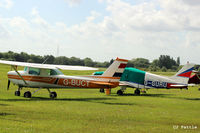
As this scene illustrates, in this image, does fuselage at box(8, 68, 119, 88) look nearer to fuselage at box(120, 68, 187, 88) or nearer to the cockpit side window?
the cockpit side window

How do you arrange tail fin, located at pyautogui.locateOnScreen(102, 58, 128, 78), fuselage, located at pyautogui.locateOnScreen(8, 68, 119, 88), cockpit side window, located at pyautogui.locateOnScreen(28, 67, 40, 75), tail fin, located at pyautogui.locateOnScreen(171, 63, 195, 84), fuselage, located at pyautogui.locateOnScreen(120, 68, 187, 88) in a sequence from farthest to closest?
fuselage, located at pyautogui.locateOnScreen(120, 68, 187, 88) < tail fin, located at pyautogui.locateOnScreen(171, 63, 195, 84) < tail fin, located at pyautogui.locateOnScreen(102, 58, 128, 78) < cockpit side window, located at pyautogui.locateOnScreen(28, 67, 40, 75) < fuselage, located at pyautogui.locateOnScreen(8, 68, 119, 88)

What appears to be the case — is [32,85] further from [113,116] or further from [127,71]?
[127,71]

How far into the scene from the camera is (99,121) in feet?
39.6

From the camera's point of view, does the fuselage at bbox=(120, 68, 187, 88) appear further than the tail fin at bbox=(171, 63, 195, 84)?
Yes

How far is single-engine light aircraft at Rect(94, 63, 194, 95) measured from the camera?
88.8 feet

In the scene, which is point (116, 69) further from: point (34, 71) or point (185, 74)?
point (185, 74)

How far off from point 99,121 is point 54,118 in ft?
6.02

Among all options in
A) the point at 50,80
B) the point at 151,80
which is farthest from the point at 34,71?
the point at 151,80

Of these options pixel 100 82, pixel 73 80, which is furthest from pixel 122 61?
pixel 73 80

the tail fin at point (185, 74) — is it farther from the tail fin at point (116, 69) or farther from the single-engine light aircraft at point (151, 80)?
the tail fin at point (116, 69)

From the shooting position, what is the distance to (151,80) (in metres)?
28.7

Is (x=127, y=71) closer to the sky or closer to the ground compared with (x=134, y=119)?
closer to the sky

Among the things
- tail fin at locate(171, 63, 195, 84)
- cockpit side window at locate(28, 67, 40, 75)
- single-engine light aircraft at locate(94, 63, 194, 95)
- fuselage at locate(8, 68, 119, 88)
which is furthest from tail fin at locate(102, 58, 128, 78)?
tail fin at locate(171, 63, 195, 84)

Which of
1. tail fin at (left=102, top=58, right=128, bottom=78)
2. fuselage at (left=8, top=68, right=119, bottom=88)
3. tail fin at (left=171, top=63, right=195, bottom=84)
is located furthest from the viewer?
tail fin at (left=171, top=63, right=195, bottom=84)
